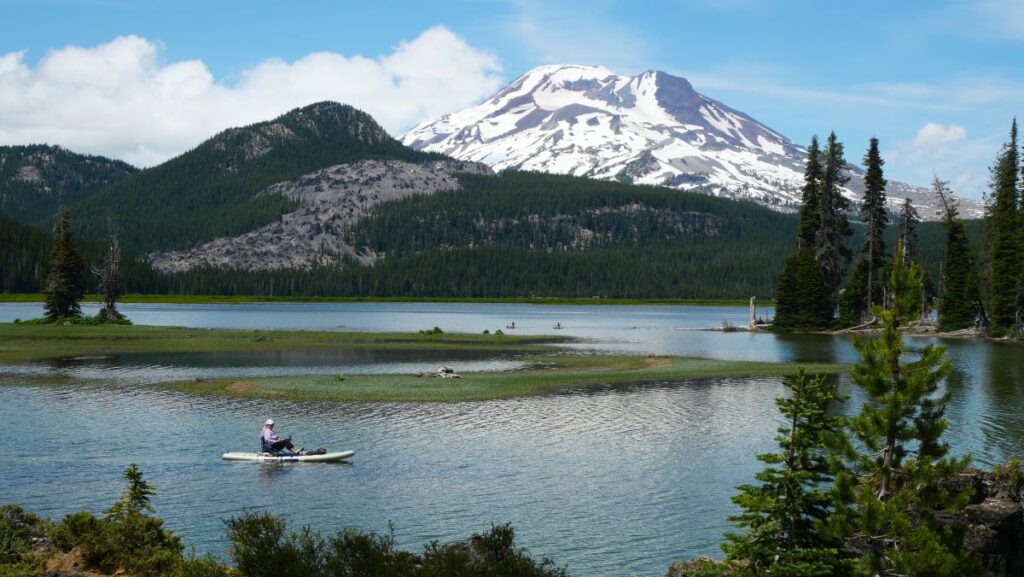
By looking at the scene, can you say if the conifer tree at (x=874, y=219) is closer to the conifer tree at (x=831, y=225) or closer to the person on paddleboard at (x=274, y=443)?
the conifer tree at (x=831, y=225)

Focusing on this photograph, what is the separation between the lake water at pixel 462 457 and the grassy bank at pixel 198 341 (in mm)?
20223

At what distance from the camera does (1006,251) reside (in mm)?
108250

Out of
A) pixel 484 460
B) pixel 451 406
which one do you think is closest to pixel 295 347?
pixel 451 406

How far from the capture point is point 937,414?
20.6 metres

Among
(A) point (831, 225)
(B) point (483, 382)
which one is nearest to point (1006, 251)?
(A) point (831, 225)

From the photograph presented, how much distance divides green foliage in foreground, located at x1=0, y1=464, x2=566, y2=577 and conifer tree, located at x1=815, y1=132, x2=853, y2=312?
114m

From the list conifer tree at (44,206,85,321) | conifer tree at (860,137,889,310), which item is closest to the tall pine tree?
conifer tree at (860,137,889,310)

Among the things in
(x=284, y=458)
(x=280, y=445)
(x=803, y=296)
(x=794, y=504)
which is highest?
(x=803, y=296)

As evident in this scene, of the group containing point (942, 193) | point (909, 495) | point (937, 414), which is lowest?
point (909, 495)

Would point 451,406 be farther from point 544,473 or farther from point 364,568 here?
point 364,568

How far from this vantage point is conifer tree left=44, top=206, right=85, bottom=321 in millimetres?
112938

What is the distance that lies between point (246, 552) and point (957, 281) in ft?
388

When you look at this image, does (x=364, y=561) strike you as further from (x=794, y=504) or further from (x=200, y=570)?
(x=794, y=504)

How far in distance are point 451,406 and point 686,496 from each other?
74.8 ft
